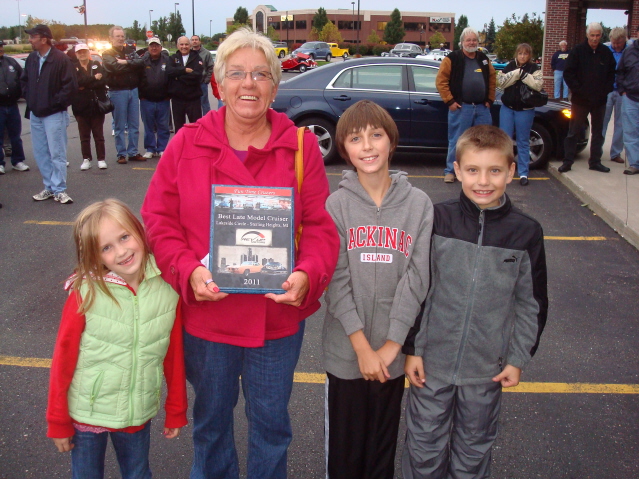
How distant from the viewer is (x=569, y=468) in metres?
2.76

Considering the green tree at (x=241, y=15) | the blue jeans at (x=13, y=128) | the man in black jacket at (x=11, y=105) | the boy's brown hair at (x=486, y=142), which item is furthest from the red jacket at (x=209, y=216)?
the green tree at (x=241, y=15)

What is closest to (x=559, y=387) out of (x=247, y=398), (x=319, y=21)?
(x=247, y=398)

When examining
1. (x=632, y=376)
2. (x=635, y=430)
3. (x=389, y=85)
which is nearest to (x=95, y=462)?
(x=635, y=430)

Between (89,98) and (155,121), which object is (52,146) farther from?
(155,121)

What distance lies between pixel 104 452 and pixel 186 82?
833 centimetres

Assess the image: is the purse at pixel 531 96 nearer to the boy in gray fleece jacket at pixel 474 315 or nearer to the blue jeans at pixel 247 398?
the boy in gray fleece jacket at pixel 474 315

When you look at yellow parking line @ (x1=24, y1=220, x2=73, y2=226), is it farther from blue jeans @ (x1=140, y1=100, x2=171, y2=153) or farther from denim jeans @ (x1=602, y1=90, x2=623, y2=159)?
denim jeans @ (x1=602, y1=90, x2=623, y2=159)

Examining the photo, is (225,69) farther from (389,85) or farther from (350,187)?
(389,85)

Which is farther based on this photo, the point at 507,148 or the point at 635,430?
the point at 635,430

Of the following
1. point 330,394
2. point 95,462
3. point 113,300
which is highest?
point 113,300

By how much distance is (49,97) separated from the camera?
268 inches

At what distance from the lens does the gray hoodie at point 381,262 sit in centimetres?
216

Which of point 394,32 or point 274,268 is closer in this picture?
point 274,268

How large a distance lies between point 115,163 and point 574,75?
7199mm
